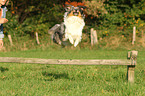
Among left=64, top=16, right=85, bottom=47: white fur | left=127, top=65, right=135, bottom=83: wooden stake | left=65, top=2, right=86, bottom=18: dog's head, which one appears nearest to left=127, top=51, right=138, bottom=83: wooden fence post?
left=127, top=65, right=135, bottom=83: wooden stake

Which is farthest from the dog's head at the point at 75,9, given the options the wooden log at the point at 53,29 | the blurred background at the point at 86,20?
the wooden log at the point at 53,29

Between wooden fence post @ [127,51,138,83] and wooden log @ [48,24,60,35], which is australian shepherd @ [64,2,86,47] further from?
wooden fence post @ [127,51,138,83]

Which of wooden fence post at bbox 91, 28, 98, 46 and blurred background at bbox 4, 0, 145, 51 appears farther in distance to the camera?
blurred background at bbox 4, 0, 145, 51

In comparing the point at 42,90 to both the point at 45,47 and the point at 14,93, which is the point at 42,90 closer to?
the point at 14,93

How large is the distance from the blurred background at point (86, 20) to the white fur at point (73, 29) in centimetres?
55

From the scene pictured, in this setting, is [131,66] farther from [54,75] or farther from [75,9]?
[75,9]

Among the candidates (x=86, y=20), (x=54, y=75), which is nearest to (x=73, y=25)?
(x=86, y=20)

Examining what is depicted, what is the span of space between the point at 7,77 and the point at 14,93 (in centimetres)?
222

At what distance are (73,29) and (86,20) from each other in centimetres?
466

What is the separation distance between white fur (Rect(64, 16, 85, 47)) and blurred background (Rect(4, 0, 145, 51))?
553mm

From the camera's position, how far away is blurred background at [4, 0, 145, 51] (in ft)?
64.4

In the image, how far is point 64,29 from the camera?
19000 mm

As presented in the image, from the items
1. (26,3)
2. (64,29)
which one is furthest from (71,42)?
(26,3)

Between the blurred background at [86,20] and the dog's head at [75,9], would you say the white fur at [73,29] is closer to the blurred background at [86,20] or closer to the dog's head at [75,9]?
the dog's head at [75,9]
